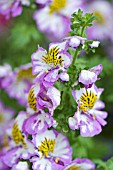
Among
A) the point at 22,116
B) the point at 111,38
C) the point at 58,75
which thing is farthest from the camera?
the point at 111,38

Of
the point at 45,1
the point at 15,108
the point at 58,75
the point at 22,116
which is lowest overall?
the point at 15,108

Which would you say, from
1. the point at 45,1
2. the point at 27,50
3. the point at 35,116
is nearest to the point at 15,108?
the point at 27,50

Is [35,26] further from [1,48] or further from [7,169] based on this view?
[7,169]

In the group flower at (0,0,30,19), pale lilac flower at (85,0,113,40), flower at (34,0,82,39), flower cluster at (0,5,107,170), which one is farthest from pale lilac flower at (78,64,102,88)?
pale lilac flower at (85,0,113,40)

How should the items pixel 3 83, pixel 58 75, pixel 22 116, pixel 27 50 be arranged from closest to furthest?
pixel 58 75 → pixel 22 116 → pixel 3 83 → pixel 27 50

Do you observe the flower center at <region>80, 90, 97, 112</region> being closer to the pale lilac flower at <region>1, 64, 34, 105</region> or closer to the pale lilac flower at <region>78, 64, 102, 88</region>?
the pale lilac flower at <region>78, 64, 102, 88</region>

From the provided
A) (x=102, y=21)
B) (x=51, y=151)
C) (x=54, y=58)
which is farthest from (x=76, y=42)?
(x=102, y=21)

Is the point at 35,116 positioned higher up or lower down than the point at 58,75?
lower down

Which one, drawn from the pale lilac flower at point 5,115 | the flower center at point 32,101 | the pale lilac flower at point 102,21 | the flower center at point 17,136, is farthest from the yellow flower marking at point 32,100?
the pale lilac flower at point 102,21
